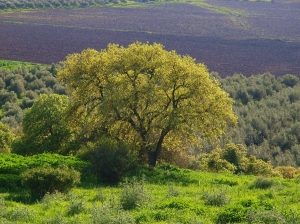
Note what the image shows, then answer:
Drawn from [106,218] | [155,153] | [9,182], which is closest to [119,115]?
[155,153]

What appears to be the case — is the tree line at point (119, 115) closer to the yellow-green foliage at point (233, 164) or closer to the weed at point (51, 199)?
the yellow-green foliage at point (233, 164)

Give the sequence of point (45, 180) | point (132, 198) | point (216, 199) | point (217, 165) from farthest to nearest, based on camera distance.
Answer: point (217, 165)
point (45, 180)
point (216, 199)
point (132, 198)

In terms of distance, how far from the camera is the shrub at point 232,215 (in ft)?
51.6

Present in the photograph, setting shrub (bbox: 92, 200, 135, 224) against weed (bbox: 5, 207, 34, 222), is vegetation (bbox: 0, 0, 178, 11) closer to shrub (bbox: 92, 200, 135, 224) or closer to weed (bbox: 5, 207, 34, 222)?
weed (bbox: 5, 207, 34, 222)

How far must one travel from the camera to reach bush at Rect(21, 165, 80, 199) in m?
20.5

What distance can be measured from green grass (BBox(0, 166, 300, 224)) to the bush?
0.60 m

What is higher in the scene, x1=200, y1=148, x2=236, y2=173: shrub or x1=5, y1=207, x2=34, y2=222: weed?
x1=5, y1=207, x2=34, y2=222: weed

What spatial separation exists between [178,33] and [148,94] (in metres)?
94.7

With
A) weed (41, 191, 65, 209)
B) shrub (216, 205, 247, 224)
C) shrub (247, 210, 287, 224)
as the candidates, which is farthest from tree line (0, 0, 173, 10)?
shrub (247, 210, 287, 224)

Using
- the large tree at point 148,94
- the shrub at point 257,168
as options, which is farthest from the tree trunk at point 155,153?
the shrub at point 257,168

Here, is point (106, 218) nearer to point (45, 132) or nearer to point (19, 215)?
point (19, 215)

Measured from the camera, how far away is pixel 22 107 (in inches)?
2287

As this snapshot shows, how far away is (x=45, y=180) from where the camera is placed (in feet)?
67.5

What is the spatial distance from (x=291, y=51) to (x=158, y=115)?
79.6 metres
